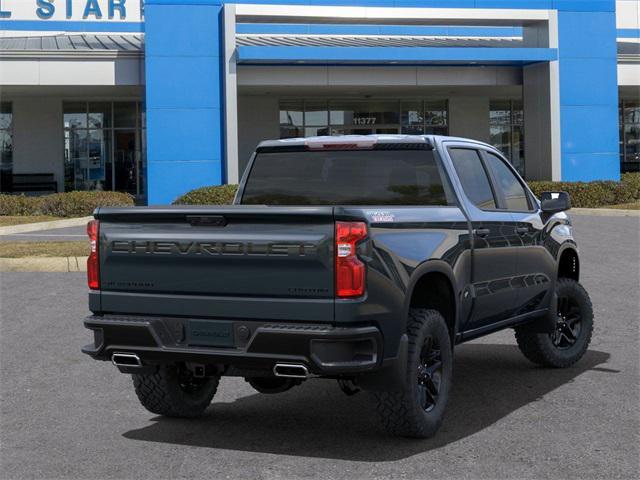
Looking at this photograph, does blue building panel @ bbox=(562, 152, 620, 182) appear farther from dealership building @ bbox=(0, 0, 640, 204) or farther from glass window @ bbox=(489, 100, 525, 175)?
glass window @ bbox=(489, 100, 525, 175)

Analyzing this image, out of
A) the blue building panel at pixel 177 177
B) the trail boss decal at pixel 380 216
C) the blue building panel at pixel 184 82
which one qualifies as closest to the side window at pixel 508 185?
the trail boss decal at pixel 380 216

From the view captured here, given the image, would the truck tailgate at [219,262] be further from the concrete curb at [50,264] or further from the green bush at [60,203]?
the green bush at [60,203]

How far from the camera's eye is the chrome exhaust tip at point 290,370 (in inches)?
200

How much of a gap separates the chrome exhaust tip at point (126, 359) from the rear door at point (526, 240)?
2875 millimetres

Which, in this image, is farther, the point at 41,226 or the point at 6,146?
the point at 6,146

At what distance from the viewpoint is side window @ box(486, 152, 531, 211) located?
7242 mm

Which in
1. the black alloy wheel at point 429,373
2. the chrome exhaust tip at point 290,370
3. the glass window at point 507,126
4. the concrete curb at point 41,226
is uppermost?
the glass window at point 507,126

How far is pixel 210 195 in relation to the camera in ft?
81.0

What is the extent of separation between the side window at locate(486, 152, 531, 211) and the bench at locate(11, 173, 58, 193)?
96.6 ft

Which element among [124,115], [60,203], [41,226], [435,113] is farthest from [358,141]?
[435,113]

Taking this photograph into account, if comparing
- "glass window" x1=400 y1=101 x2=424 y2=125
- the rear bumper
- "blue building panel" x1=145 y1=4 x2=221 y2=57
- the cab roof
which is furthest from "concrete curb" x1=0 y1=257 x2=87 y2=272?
"glass window" x1=400 y1=101 x2=424 y2=125

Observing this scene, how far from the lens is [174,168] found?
26.7m

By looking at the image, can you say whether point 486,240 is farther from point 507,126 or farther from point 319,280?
point 507,126

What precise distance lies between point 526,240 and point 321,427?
2263mm
